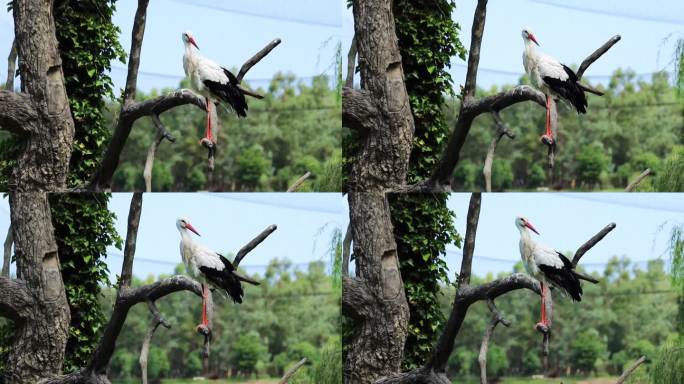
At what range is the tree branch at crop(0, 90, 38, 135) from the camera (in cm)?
723

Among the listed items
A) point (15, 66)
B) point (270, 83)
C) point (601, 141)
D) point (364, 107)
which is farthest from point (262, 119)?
point (601, 141)

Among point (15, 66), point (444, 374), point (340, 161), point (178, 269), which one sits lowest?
point (444, 374)

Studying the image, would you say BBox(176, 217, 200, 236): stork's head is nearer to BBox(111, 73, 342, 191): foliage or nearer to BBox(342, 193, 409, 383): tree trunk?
BBox(111, 73, 342, 191): foliage

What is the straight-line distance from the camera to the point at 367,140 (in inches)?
285

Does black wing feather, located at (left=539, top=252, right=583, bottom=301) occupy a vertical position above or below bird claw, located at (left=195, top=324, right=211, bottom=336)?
above

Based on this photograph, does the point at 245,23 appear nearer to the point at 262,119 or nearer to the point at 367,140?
the point at 262,119

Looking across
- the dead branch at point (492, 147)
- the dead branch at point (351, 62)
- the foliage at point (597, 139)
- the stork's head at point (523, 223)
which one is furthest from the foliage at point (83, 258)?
the stork's head at point (523, 223)

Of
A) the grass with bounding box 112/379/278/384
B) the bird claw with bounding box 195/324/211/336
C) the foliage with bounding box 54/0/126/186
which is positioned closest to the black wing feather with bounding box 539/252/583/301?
the grass with bounding box 112/379/278/384

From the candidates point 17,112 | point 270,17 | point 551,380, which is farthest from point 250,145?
point 551,380

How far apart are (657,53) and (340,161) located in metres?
2.30

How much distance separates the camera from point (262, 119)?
24.5ft

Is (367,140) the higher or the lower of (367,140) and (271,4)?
the lower

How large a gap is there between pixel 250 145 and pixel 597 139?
2.42 m

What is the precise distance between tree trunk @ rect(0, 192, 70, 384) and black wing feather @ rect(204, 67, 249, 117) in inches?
54.7
